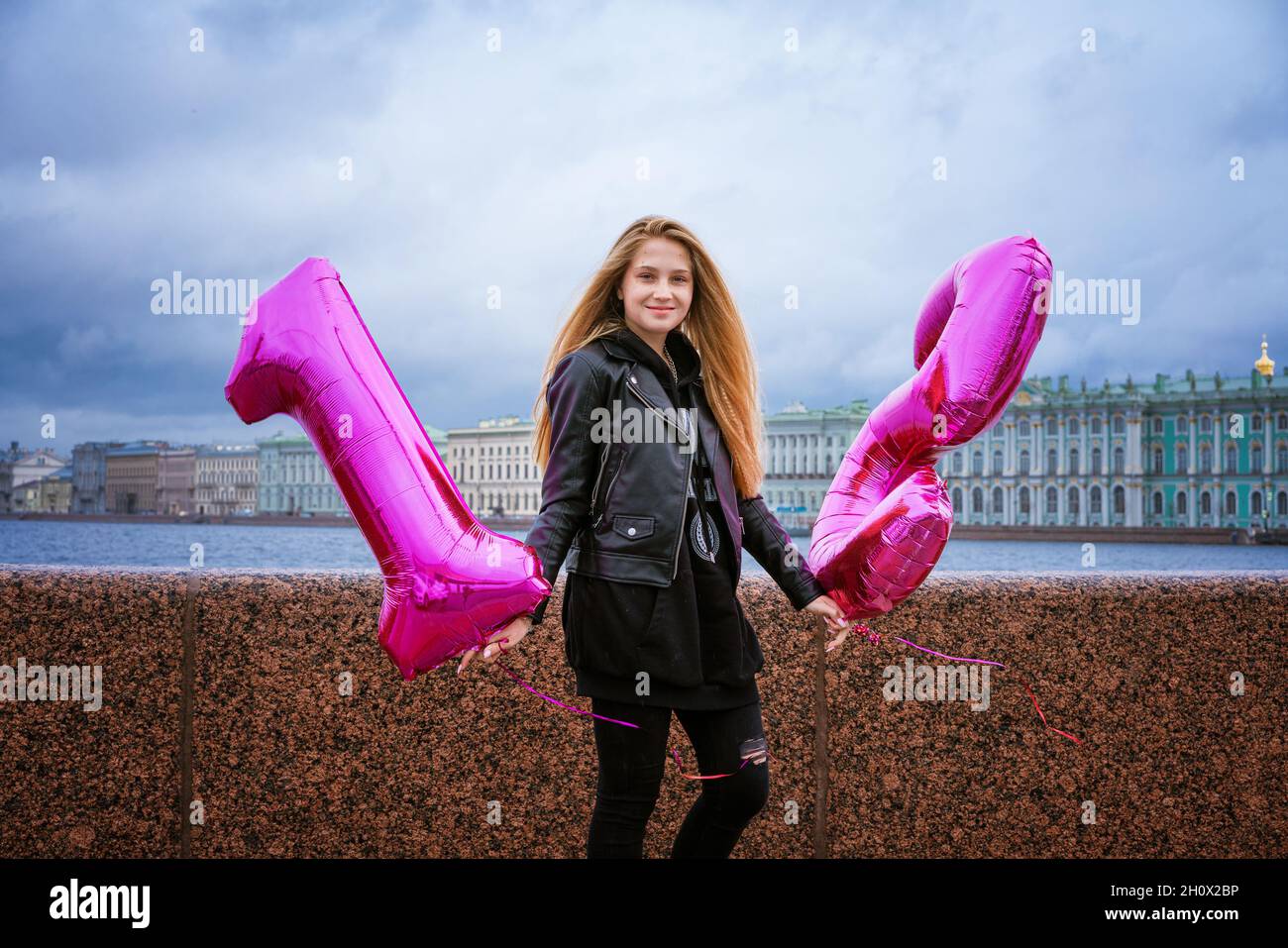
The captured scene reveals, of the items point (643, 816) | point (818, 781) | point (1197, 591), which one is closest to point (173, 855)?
point (643, 816)

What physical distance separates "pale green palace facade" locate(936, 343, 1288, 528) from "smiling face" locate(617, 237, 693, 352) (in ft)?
331

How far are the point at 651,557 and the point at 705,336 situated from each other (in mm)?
620

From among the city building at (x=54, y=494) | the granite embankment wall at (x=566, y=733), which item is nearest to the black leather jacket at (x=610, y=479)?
the granite embankment wall at (x=566, y=733)

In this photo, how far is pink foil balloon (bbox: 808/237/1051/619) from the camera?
2504mm

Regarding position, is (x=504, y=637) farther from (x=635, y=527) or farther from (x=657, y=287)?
(x=657, y=287)

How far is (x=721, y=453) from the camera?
101 inches

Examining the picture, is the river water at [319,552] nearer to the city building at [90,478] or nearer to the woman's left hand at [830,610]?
the city building at [90,478]

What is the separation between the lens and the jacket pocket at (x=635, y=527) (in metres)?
2.33

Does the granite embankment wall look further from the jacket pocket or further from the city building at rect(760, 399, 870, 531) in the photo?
the city building at rect(760, 399, 870, 531)

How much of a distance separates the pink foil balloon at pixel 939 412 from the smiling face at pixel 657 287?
1.90 ft

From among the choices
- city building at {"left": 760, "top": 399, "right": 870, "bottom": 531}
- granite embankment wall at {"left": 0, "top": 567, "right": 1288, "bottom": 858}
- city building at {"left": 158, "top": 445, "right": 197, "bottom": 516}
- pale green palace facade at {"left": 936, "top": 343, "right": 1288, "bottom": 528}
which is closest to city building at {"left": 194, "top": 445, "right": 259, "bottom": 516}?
city building at {"left": 158, "top": 445, "right": 197, "bottom": 516}
